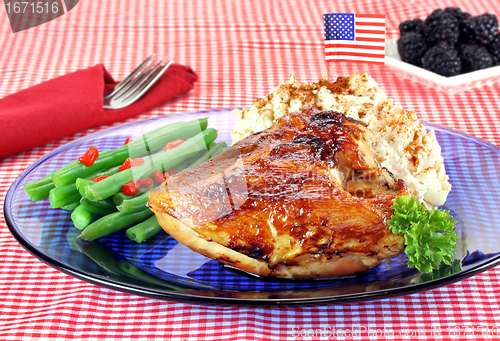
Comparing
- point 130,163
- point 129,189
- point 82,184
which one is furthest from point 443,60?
point 82,184

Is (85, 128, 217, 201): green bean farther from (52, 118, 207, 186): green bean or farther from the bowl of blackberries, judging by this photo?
the bowl of blackberries

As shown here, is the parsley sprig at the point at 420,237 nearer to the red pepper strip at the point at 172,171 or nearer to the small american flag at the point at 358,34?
the small american flag at the point at 358,34

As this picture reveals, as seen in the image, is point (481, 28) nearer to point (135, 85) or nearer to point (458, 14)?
point (458, 14)

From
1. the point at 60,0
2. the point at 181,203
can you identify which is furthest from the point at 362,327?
the point at 60,0

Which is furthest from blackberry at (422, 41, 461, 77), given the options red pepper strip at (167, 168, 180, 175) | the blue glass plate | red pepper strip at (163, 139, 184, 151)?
red pepper strip at (167, 168, 180, 175)

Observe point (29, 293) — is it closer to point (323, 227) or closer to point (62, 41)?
point (323, 227)

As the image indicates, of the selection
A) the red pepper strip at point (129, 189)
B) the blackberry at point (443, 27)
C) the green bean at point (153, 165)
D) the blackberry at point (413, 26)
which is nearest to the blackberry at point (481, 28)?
the blackberry at point (443, 27)
